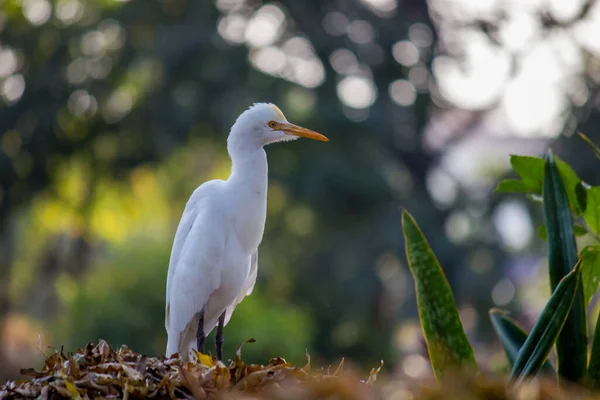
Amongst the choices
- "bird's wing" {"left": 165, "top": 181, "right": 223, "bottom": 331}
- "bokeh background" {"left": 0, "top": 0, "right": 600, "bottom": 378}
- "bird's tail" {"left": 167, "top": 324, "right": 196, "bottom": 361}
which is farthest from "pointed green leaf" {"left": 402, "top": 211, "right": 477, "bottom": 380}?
"bokeh background" {"left": 0, "top": 0, "right": 600, "bottom": 378}

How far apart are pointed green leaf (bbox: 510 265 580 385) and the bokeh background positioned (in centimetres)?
873

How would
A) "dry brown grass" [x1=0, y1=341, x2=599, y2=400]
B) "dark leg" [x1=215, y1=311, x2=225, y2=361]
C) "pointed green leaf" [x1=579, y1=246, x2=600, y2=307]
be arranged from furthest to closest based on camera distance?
→ "dark leg" [x1=215, y1=311, x2=225, y2=361], "pointed green leaf" [x1=579, y1=246, x2=600, y2=307], "dry brown grass" [x1=0, y1=341, x2=599, y2=400]

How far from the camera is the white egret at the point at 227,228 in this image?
3920mm

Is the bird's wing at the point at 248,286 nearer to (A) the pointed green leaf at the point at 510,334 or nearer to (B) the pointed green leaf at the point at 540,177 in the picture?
(A) the pointed green leaf at the point at 510,334

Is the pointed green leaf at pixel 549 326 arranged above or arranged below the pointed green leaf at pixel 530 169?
below

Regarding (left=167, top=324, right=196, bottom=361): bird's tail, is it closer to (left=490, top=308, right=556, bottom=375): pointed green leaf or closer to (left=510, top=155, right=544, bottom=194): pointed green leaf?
(left=490, top=308, right=556, bottom=375): pointed green leaf

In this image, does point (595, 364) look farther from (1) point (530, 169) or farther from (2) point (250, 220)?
(2) point (250, 220)

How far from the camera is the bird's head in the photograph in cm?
391

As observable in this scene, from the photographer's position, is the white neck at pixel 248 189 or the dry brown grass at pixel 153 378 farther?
the white neck at pixel 248 189

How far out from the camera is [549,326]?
2.22 m

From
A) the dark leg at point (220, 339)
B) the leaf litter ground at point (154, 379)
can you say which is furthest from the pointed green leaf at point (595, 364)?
the dark leg at point (220, 339)

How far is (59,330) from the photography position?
13.4m

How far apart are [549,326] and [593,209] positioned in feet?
1.90

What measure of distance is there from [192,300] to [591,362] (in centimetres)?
209
